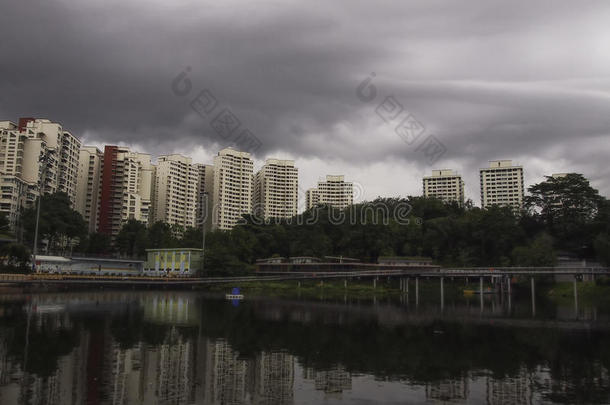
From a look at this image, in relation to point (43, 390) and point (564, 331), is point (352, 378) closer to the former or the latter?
point (43, 390)

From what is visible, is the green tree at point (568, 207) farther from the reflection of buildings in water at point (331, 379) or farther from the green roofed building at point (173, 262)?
the reflection of buildings in water at point (331, 379)

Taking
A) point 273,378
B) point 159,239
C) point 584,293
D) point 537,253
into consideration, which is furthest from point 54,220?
point 584,293

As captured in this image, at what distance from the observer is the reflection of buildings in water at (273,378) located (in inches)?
777

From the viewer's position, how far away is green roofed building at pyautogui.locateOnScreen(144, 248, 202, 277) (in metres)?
104

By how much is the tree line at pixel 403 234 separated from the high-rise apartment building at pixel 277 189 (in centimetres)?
5824

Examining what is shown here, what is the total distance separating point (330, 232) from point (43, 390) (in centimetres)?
9920

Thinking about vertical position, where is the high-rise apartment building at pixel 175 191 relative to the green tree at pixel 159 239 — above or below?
above

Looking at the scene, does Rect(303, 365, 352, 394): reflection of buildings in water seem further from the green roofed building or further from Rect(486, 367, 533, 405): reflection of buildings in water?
the green roofed building

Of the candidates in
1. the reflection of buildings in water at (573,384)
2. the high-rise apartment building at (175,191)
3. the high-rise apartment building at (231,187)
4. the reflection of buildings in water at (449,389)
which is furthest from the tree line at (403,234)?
the reflection of buildings in water at (449,389)

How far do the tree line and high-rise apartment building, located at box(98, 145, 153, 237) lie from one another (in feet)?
54.3

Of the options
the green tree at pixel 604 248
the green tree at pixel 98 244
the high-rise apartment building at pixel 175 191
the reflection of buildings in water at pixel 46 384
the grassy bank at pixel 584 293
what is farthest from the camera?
the high-rise apartment building at pixel 175 191

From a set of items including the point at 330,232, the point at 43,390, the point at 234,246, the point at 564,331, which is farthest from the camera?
the point at 330,232

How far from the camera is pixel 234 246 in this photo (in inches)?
4338

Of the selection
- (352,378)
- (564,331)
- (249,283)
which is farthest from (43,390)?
(249,283)
